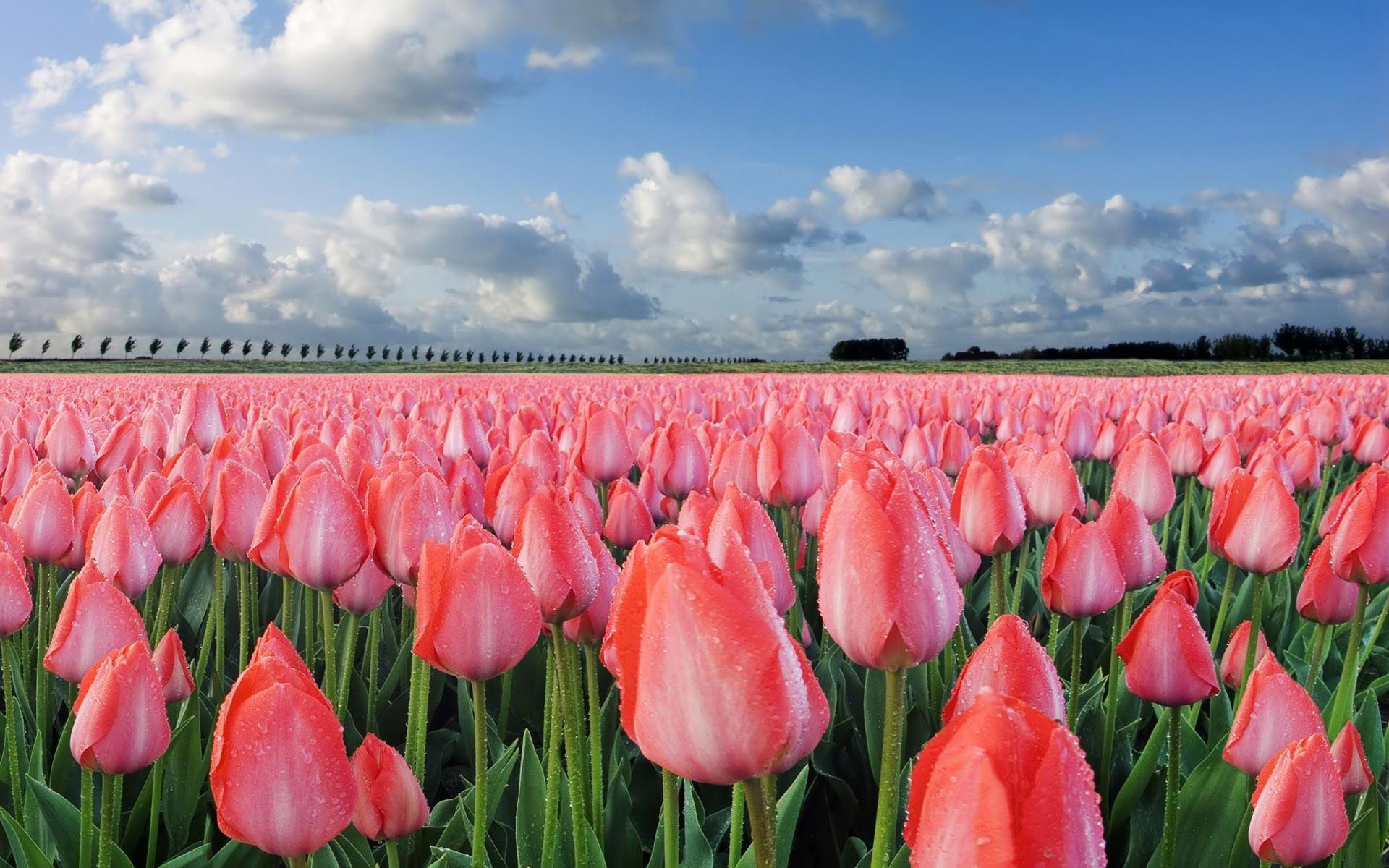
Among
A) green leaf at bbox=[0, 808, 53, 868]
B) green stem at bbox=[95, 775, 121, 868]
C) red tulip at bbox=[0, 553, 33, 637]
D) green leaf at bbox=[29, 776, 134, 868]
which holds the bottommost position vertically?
green leaf at bbox=[29, 776, 134, 868]

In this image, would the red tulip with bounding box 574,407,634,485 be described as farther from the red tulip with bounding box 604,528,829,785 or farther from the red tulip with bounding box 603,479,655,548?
the red tulip with bounding box 604,528,829,785

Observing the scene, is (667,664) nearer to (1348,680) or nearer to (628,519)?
(628,519)

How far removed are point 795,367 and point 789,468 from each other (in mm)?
53189

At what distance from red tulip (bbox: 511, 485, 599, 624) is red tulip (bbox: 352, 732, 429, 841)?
435mm

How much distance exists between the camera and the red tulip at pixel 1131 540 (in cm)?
206

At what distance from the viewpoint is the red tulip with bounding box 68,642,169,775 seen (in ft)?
4.98

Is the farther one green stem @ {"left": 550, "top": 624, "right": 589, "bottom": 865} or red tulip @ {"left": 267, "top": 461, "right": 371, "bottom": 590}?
red tulip @ {"left": 267, "top": 461, "right": 371, "bottom": 590}

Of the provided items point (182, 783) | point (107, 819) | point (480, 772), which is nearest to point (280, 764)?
point (480, 772)

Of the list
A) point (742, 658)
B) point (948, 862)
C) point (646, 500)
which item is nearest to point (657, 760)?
point (742, 658)

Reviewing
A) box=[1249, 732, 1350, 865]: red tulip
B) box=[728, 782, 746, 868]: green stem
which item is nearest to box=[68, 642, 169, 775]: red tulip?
box=[728, 782, 746, 868]: green stem

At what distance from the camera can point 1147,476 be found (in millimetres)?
2875

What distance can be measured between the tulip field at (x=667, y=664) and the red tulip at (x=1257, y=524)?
0.04 feet

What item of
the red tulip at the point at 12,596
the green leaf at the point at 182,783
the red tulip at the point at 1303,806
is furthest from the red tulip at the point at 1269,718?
the red tulip at the point at 12,596

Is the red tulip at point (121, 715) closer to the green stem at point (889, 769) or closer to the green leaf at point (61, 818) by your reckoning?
the green leaf at point (61, 818)
